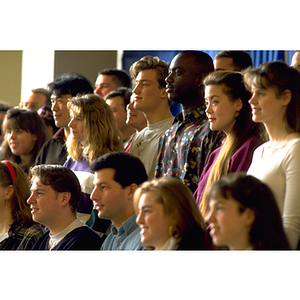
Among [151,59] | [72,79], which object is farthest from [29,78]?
[151,59]

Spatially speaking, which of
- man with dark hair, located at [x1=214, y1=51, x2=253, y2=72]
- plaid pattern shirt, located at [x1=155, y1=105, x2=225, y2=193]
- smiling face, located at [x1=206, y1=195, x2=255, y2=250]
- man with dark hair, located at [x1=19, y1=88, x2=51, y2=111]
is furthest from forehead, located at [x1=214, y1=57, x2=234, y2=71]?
man with dark hair, located at [x1=19, y1=88, x2=51, y2=111]

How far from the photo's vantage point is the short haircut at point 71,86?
3.42 meters

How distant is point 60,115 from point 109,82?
24.7 inches

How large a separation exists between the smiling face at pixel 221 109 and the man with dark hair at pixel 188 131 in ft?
0.75

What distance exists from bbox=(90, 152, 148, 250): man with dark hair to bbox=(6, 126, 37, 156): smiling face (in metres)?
1.49

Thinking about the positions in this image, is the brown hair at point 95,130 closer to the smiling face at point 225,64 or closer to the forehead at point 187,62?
the forehead at point 187,62

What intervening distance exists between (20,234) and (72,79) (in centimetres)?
131

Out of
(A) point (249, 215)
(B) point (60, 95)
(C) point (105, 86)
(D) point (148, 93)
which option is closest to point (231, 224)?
(A) point (249, 215)

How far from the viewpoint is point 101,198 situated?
6.86 feet

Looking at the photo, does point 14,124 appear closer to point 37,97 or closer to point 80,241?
point 37,97

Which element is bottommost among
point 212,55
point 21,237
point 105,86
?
point 21,237

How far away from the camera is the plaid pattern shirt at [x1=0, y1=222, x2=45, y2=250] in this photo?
2531 millimetres

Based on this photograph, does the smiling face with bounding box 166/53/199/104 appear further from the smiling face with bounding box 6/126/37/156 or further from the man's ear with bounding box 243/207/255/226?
the smiling face with bounding box 6/126/37/156

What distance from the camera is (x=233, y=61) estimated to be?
114 inches
